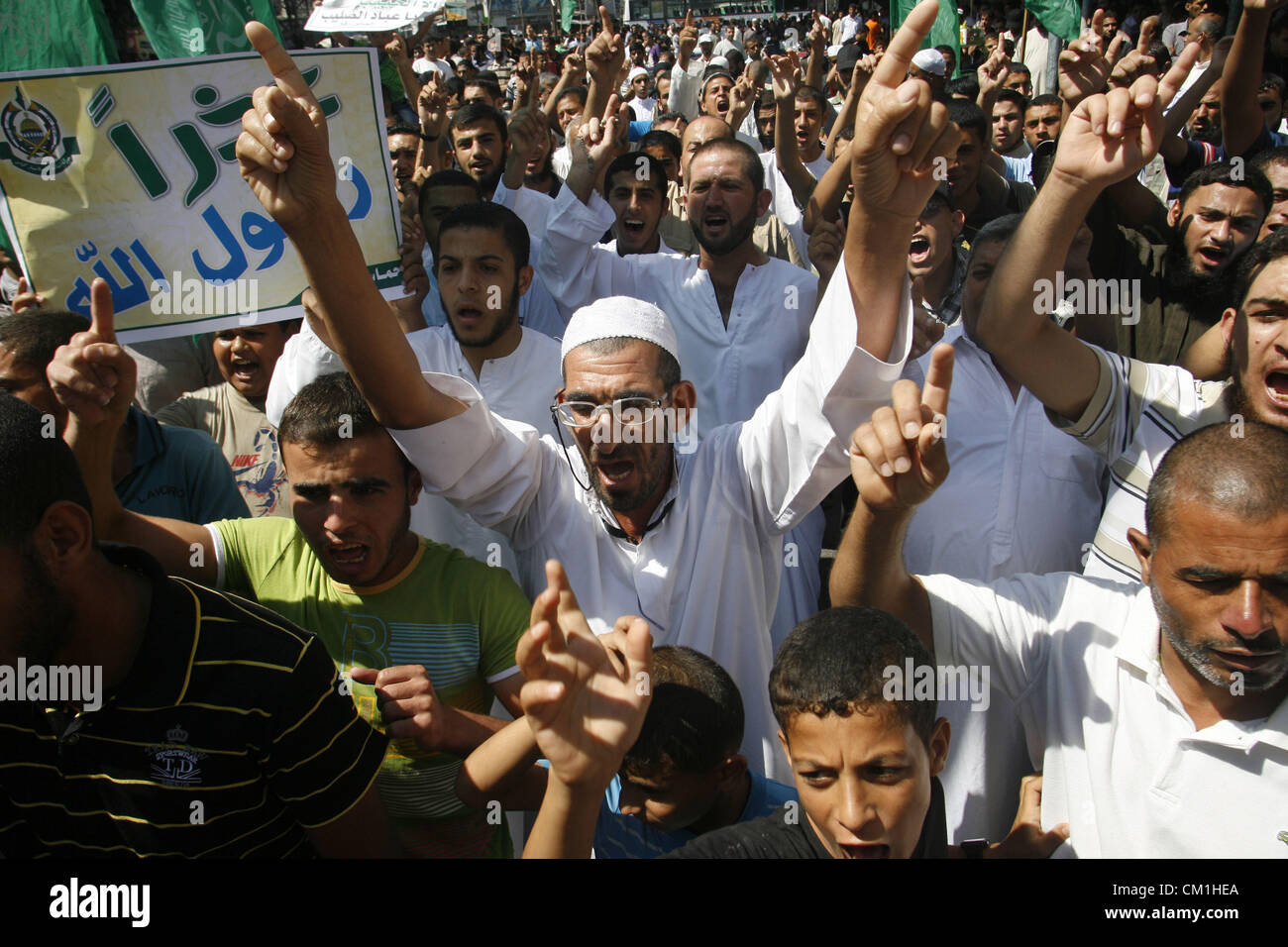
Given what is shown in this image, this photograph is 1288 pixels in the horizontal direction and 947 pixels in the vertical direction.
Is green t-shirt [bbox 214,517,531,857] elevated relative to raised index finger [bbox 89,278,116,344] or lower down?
lower down

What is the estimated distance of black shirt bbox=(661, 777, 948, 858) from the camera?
164cm

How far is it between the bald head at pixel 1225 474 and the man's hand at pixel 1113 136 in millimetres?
605

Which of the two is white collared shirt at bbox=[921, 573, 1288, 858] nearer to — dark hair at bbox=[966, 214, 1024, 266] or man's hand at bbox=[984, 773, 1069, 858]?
man's hand at bbox=[984, 773, 1069, 858]

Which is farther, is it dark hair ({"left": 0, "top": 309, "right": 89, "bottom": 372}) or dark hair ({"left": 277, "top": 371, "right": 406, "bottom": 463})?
dark hair ({"left": 0, "top": 309, "right": 89, "bottom": 372})

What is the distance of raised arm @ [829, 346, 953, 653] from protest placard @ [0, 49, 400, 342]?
182cm

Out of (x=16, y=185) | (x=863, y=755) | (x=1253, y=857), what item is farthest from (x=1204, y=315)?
(x=16, y=185)

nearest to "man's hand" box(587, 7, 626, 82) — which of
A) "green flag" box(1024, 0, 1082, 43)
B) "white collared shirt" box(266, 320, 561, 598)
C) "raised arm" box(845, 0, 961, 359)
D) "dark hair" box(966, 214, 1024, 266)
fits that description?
"white collared shirt" box(266, 320, 561, 598)

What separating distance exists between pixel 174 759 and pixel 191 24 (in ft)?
9.72

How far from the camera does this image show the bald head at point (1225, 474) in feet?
5.50

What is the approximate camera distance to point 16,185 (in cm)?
271

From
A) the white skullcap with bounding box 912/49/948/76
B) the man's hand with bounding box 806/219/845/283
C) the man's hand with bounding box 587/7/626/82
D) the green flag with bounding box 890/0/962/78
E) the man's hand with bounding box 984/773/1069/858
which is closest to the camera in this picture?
the man's hand with bounding box 984/773/1069/858

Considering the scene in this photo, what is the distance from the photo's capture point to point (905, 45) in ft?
5.76

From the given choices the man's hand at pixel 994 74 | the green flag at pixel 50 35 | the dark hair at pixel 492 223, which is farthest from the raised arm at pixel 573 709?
the man's hand at pixel 994 74

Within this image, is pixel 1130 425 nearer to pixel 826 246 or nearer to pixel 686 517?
pixel 686 517
